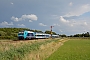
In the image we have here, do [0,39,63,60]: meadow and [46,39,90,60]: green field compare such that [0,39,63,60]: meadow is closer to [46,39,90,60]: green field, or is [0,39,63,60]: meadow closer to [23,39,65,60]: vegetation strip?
[23,39,65,60]: vegetation strip

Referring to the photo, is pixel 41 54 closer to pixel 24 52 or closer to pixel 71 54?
pixel 24 52

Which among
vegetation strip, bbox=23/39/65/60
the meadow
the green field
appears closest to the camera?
the meadow

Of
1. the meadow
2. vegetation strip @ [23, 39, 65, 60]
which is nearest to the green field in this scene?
vegetation strip @ [23, 39, 65, 60]

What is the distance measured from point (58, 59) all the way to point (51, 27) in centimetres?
7882

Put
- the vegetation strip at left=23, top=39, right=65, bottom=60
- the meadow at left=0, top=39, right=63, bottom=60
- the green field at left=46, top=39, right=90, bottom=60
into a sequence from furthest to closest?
the green field at left=46, top=39, right=90, bottom=60
the vegetation strip at left=23, top=39, right=65, bottom=60
the meadow at left=0, top=39, right=63, bottom=60

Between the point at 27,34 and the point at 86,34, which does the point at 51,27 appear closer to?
the point at 27,34

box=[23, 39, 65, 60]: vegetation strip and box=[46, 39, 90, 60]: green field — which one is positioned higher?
box=[23, 39, 65, 60]: vegetation strip

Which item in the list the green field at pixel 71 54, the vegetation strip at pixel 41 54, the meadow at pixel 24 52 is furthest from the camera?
the green field at pixel 71 54

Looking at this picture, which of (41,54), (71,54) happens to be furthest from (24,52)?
(71,54)

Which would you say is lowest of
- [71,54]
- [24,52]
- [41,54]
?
[71,54]

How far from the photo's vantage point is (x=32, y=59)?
13.0 meters

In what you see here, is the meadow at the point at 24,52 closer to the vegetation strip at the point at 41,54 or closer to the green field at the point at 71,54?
the vegetation strip at the point at 41,54

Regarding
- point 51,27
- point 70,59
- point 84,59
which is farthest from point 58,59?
point 51,27

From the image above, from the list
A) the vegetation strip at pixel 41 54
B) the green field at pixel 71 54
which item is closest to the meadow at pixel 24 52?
the vegetation strip at pixel 41 54
